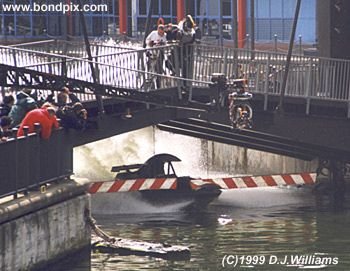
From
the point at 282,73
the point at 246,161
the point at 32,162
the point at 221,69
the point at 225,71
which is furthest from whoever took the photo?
the point at 246,161

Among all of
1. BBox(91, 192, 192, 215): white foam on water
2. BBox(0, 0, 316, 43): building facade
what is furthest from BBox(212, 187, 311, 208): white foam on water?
BBox(0, 0, 316, 43): building facade

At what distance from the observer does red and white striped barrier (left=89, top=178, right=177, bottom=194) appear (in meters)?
33.2

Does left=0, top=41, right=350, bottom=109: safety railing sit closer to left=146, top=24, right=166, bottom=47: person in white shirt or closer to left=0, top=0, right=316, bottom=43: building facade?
left=146, top=24, right=166, bottom=47: person in white shirt

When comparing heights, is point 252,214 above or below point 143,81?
below

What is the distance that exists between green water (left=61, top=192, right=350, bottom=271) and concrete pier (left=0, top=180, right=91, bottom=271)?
1.63 feet

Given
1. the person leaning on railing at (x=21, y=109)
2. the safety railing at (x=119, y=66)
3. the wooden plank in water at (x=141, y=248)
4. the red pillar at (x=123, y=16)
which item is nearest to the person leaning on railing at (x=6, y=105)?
the person leaning on railing at (x=21, y=109)

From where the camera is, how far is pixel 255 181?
34.1 m

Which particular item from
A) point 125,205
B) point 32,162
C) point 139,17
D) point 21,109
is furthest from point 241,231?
point 139,17

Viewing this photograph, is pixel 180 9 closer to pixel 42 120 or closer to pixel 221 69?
pixel 221 69

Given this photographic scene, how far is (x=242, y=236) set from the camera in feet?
97.9

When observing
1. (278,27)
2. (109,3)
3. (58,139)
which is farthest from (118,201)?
(109,3)

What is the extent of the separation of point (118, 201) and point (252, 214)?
9.59 ft

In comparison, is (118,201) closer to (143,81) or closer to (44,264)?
(143,81)

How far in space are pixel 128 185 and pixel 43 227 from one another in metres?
8.61
